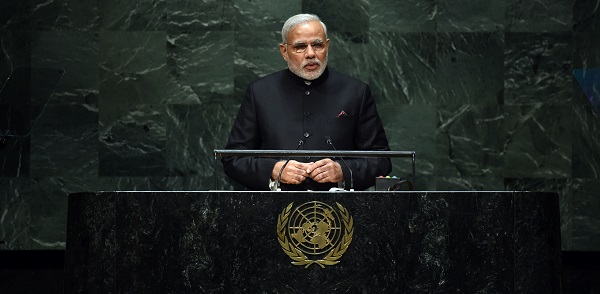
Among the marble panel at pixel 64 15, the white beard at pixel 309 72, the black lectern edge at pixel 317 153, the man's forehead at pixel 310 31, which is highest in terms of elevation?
the marble panel at pixel 64 15

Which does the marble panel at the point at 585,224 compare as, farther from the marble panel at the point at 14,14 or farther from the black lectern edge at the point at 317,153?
the marble panel at the point at 14,14

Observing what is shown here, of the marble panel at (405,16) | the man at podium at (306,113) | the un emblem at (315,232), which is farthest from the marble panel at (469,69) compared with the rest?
the un emblem at (315,232)

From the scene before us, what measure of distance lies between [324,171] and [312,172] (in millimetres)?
58

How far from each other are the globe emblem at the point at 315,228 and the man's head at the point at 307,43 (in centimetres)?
161

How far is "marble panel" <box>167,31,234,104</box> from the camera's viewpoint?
7.03 m

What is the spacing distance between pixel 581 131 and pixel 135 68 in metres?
3.01

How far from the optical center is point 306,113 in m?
5.56

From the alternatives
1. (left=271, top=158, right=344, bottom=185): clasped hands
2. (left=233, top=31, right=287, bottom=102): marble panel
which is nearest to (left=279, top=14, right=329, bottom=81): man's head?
(left=271, top=158, right=344, bottom=185): clasped hands

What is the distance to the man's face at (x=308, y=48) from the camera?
17.6 ft

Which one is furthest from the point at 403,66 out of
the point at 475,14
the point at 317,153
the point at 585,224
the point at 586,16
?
the point at 317,153

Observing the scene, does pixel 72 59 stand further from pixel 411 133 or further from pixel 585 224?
pixel 585 224

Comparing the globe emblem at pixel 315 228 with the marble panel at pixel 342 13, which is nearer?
the globe emblem at pixel 315 228

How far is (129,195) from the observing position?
13.1ft

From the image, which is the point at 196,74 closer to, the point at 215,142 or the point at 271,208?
the point at 215,142
